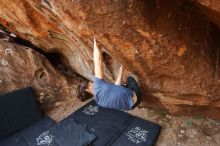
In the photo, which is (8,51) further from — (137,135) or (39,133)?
(137,135)

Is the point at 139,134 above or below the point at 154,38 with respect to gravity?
below

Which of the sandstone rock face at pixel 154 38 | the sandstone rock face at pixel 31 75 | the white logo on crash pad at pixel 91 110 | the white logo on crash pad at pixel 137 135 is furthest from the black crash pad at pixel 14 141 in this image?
the sandstone rock face at pixel 154 38

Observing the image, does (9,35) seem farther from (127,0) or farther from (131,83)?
(127,0)

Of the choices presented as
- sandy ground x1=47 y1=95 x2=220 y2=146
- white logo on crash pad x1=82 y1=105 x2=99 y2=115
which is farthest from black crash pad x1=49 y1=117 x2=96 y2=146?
sandy ground x1=47 y1=95 x2=220 y2=146

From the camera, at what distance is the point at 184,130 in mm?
3611

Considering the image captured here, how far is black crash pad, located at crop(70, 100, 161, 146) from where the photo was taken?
364 centimetres

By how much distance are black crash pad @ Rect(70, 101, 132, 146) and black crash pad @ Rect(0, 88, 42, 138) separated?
2.40 feet

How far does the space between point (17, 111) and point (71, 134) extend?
1079mm

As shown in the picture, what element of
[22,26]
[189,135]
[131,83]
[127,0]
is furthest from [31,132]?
[127,0]

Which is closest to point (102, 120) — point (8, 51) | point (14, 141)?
point (14, 141)

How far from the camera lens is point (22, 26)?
3900 mm

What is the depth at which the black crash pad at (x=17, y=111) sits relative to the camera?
4109mm

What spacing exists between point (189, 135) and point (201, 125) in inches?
A: 9.3

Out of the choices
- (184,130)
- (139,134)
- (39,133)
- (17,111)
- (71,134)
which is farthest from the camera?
(17,111)
